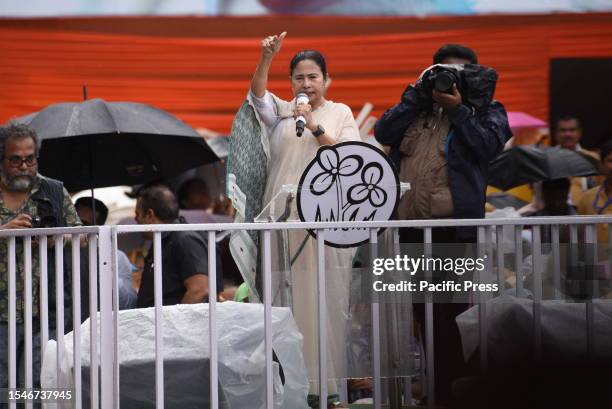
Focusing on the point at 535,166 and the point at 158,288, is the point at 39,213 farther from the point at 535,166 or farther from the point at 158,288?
the point at 535,166

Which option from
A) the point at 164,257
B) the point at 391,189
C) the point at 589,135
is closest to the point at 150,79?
the point at 589,135

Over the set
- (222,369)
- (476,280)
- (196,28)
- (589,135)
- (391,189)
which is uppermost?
(196,28)

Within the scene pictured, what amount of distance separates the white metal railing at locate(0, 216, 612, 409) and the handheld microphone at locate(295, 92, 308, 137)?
3.18 ft

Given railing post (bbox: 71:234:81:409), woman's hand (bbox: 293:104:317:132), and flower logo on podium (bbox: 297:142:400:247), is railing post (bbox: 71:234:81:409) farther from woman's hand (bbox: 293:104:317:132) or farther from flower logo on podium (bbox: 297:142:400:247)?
woman's hand (bbox: 293:104:317:132)

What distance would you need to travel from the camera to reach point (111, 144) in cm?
945

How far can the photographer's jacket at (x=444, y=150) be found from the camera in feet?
22.3

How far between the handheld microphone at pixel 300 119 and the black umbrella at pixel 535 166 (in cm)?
294

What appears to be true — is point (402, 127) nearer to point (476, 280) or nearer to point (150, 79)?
point (476, 280)

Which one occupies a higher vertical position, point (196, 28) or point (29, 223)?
point (196, 28)

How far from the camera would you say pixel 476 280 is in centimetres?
590

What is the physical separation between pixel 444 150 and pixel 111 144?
11.1 ft

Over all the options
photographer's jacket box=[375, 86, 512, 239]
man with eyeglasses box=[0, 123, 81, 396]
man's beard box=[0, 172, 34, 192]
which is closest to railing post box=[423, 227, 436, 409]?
photographer's jacket box=[375, 86, 512, 239]

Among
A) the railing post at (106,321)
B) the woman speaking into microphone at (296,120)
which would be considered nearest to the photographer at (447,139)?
the woman speaking into microphone at (296,120)

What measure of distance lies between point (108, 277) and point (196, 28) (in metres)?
8.38
